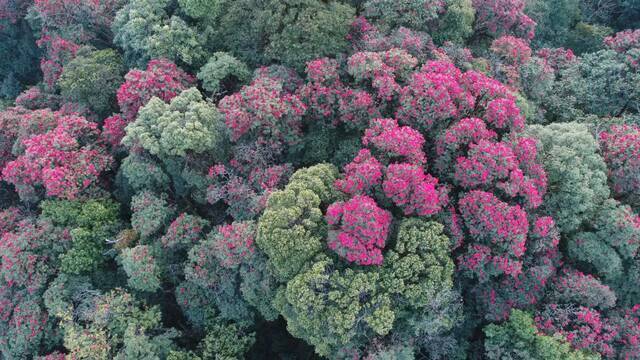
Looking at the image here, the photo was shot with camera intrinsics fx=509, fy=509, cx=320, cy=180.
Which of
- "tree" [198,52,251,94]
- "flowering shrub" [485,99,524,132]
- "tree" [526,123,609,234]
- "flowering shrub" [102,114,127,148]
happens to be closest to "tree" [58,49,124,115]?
"flowering shrub" [102,114,127,148]

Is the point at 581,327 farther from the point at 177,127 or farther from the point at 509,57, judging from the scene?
the point at 177,127

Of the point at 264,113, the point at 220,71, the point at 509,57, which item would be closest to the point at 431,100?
the point at 264,113

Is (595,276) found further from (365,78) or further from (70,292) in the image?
(70,292)

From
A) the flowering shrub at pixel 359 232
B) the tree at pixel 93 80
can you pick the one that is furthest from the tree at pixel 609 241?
the tree at pixel 93 80

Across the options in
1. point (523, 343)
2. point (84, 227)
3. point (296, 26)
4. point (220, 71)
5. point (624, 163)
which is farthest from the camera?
point (220, 71)

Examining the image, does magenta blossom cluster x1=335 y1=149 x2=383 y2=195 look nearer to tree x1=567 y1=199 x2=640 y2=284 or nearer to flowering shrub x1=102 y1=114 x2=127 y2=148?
tree x1=567 y1=199 x2=640 y2=284

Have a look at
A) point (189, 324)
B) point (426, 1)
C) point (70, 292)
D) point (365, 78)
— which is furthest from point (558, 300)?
point (70, 292)

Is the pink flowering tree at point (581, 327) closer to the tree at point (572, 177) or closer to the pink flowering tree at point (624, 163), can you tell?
the tree at point (572, 177)
